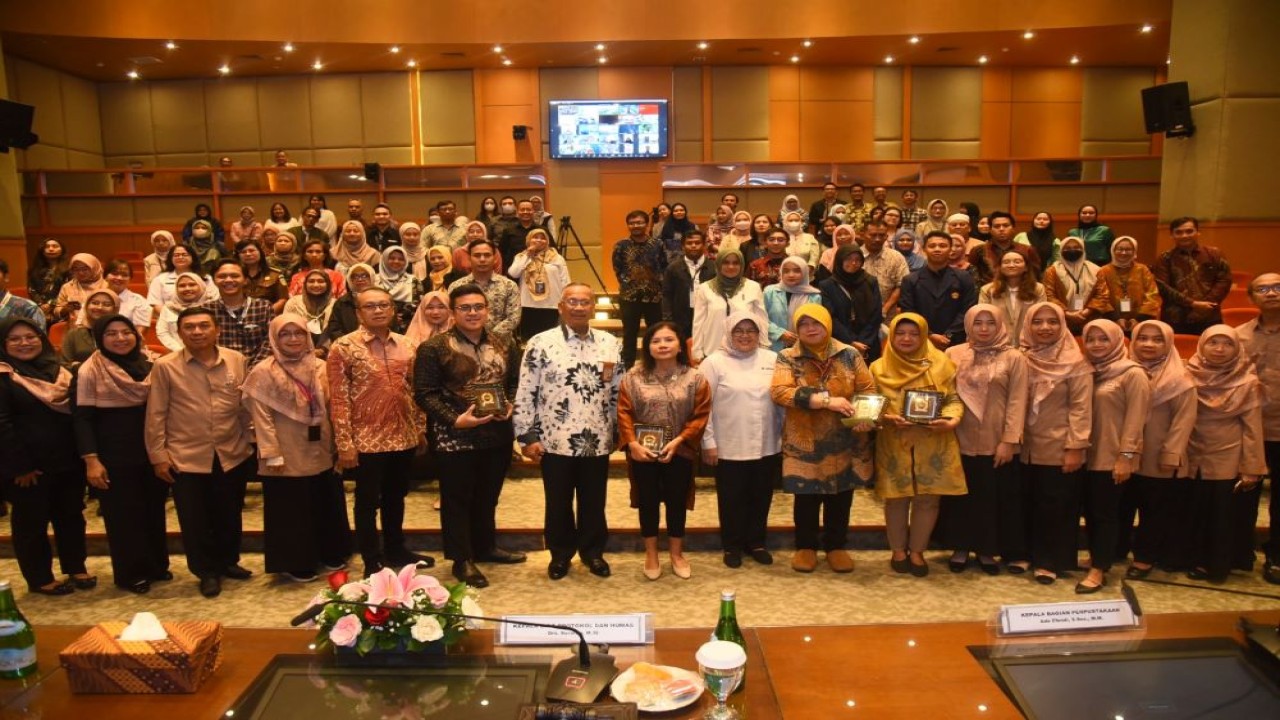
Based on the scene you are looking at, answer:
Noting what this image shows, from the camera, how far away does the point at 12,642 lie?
1963mm

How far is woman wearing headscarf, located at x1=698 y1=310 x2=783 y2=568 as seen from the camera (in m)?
4.20

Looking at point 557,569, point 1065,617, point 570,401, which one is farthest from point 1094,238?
point 1065,617

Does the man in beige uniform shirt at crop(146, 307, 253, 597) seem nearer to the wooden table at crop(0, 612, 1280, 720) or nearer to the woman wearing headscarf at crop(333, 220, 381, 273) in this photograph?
the wooden table at crop(0, 612, 1280, 720)

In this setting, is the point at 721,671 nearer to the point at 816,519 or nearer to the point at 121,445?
the point at 816,519

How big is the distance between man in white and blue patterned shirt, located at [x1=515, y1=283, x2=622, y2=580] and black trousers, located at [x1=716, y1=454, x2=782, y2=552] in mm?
638

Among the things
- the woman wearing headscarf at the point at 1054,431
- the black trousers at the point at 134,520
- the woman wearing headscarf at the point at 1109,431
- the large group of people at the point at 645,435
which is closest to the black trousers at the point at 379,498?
the large group of people at the point at 645,435

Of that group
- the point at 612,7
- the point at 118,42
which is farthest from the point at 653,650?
the point at 118,42

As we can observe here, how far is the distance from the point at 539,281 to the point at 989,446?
338 cm

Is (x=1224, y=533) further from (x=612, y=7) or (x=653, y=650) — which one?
(x=612, y=7)

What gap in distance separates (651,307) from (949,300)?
2.32 meters

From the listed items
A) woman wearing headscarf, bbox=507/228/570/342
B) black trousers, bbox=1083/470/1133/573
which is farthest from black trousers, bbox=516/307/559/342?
black trousers, bbox=1083/470/1133/573

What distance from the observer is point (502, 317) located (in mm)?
5059

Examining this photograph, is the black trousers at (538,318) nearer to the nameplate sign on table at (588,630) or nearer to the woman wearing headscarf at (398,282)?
the woman wearing headscarf at (398,282)

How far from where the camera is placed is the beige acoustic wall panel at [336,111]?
42.3 ft
